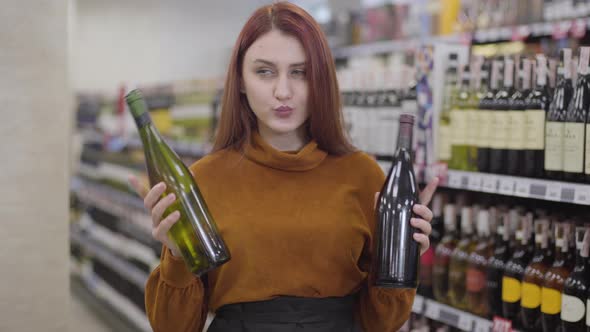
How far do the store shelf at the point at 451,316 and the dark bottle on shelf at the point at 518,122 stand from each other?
598mm

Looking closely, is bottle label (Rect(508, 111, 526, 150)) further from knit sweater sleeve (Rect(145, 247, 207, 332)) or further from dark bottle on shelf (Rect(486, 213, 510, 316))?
knit sweater sleeve (Rect(145, 247, 207, 332))

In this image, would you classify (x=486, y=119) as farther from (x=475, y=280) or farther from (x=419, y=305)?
(x=419, y=305)

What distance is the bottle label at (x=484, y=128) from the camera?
2.47 m

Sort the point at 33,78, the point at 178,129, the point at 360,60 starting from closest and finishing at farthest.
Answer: the point at 33,78 < the point at 178,129 < the point at 360,60

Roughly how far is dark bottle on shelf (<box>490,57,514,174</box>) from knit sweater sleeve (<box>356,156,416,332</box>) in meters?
0.92

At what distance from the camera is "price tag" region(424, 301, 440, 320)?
2.64m

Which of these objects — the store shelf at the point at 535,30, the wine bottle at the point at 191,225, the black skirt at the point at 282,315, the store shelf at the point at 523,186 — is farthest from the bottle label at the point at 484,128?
the wine bottle at the point at 191,225

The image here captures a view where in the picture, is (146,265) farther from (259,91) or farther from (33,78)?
(259,91)

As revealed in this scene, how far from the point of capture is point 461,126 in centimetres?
259

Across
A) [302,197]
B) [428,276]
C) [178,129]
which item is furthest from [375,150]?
[178,129]

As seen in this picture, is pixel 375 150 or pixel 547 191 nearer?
pixel 547 191

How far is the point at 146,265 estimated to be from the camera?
16.6 feet

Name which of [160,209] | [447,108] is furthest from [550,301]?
[160,209]

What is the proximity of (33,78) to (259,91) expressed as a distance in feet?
3.05
